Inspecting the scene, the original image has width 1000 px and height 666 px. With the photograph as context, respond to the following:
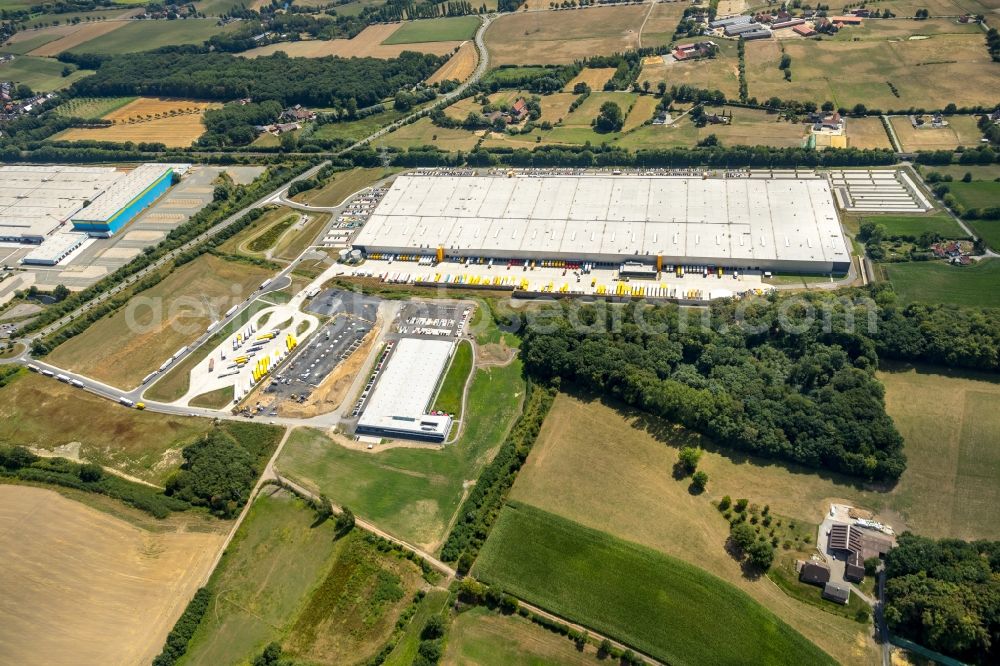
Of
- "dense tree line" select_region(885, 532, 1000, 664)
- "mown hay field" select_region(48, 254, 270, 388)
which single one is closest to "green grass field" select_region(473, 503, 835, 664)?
"dense tree line" select_region(885, 532, 1000, 664)

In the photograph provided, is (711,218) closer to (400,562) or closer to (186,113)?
(400,562)

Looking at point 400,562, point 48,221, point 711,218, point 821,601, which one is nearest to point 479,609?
point 400,562

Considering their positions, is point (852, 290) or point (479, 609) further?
point (852, 290)

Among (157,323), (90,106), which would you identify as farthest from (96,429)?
(90,106)

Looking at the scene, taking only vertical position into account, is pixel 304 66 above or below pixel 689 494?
above

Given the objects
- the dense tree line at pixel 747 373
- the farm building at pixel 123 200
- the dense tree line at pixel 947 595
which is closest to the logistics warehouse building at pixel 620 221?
the dense tree line at pixel 747 373

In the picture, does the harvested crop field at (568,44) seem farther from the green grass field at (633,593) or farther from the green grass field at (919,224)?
the green grass field at (633,593)

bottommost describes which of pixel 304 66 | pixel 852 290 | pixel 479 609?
pixel 479 609
